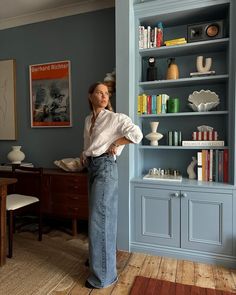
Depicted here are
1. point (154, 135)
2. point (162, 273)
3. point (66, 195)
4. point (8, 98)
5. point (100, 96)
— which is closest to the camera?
point (100, 96)

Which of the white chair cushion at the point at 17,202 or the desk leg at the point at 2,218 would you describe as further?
the white chair cushion at the point at 17,202

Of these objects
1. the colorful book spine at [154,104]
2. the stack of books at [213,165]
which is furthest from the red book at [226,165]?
the colorful book spine at [154,104]

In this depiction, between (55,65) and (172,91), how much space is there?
1.60 m

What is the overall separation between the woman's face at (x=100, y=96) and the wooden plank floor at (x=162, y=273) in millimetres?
1422

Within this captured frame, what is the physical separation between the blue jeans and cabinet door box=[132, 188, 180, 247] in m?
0.59

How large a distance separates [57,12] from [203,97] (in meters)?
2.19

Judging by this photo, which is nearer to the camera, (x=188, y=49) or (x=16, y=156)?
(x=188, y=49)

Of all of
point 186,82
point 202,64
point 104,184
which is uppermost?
point 202,64

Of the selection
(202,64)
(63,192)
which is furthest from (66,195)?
(202,64)

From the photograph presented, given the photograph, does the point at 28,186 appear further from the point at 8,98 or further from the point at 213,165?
the point at 213,165

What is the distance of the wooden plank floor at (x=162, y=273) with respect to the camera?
1.91 m

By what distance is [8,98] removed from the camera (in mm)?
3582

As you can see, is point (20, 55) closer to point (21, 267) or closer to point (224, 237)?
point (21, 267)

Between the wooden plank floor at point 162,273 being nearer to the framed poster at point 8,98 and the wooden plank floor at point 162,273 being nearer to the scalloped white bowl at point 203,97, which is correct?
the scalloped white bowl at point 203,97
